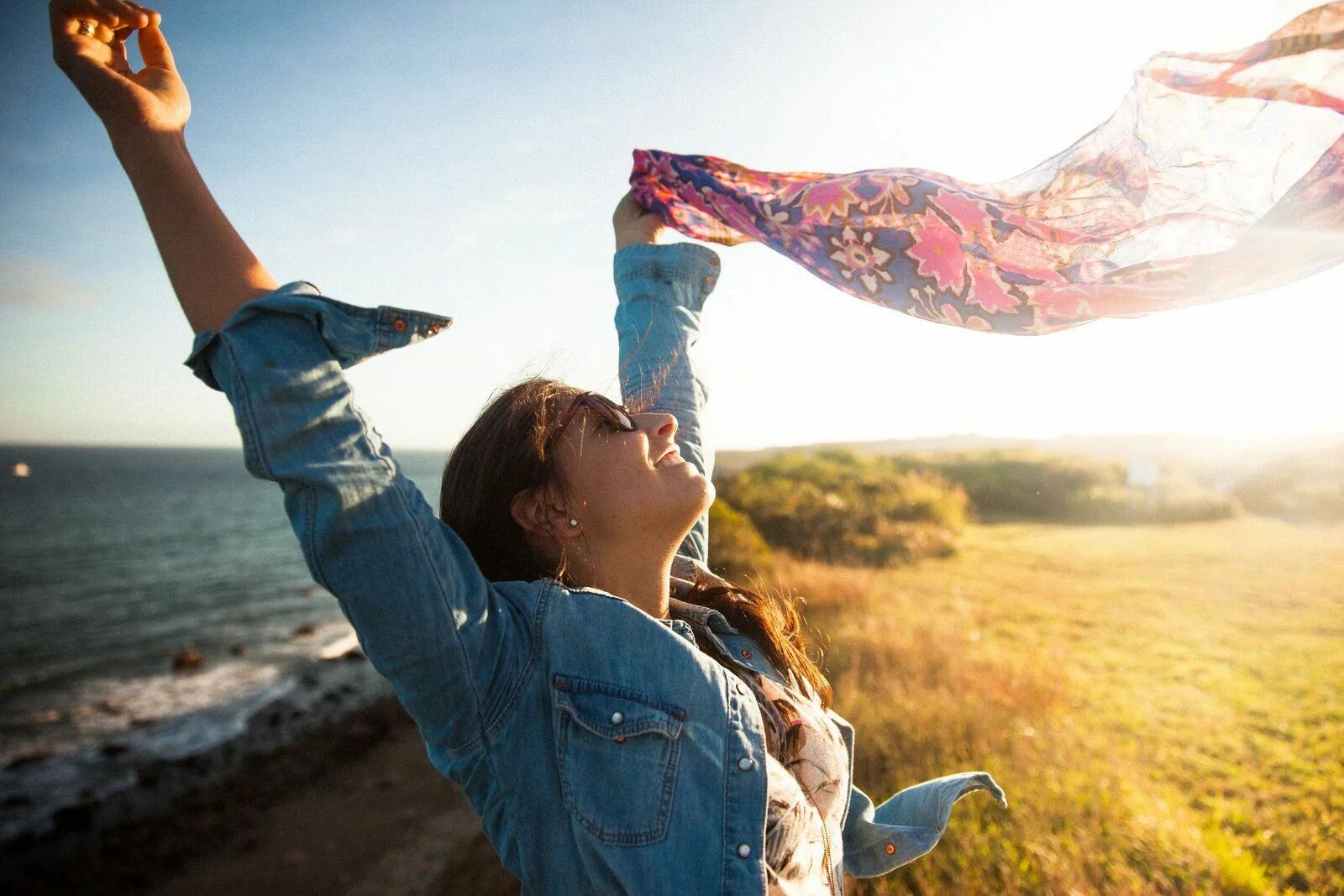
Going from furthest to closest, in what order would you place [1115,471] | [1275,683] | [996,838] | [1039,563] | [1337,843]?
[1115,471] < [1039,563] < [1275,683] < [996,838] < [1337,843]

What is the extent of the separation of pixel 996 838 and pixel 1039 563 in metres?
8.48

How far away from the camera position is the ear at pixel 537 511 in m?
1.96

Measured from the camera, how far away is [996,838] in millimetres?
3830

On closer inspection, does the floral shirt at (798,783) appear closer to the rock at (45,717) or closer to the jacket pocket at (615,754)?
the jacket pocket at (615,754)

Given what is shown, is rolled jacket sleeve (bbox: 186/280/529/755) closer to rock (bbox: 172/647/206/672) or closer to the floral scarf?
the floral scarf

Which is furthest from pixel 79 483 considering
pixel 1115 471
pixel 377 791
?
pixel 1115 471

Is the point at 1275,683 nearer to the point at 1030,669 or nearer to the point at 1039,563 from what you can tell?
the point at 1030,669

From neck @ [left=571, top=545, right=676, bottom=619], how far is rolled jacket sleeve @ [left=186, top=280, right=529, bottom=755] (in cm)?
60

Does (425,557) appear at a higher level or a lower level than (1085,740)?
higher

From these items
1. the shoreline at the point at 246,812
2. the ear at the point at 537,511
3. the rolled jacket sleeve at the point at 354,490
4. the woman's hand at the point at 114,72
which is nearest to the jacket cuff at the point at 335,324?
the rolled jacket sleeve at the point at 354,490

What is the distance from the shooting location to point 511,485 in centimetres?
196

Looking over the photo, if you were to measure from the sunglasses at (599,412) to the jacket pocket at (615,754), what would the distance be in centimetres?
75

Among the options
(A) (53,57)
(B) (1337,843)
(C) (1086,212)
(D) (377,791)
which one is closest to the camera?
(A) (53,57)

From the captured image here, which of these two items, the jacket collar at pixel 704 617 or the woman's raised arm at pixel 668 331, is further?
the woman's raised arm at pixel 668 331
